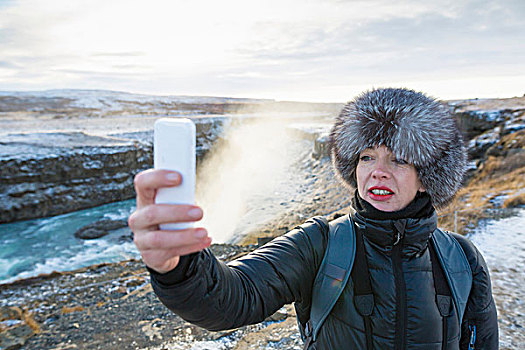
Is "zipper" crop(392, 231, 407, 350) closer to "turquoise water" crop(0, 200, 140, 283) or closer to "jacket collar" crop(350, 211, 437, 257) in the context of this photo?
"jacket collar" crop(350, 211, 437, 257)

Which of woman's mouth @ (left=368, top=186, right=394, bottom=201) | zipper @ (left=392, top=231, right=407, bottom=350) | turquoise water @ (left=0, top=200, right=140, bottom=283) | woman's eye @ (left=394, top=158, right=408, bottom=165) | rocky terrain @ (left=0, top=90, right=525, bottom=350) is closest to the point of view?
zipper @ (left=392, top=231, right=407, bottom=350)

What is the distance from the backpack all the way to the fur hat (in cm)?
37

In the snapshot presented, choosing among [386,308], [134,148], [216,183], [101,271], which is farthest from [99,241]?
[386,308]

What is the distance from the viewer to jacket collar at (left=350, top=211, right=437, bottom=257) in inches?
67.5

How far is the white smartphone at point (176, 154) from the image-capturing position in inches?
35.5

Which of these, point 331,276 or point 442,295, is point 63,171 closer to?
point 331,276

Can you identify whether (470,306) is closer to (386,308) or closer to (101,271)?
(386,308)

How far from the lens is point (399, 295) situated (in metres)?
1.66

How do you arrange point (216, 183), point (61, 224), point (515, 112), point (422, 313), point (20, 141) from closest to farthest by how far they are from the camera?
1. point (422, 313)
2. point (61, 224)
3. point (515, 112)
4. point (20, 141)
5. point (216, 183)

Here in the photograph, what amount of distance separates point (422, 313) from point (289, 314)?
4.69 metres

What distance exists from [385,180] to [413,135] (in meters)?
0.30

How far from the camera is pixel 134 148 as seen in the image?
26.0 m

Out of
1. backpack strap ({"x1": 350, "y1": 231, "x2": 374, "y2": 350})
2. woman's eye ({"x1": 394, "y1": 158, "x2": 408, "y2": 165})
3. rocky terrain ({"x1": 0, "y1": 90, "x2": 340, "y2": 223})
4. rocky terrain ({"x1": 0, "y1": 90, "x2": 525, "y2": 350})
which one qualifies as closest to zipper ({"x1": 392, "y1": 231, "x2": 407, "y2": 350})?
backpack strap ({"x1": 350, "y1": 231, "x2": 374, "y2": 350})

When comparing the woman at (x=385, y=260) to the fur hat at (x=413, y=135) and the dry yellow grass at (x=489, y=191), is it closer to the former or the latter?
the fur hat at (x=413, y=135)
